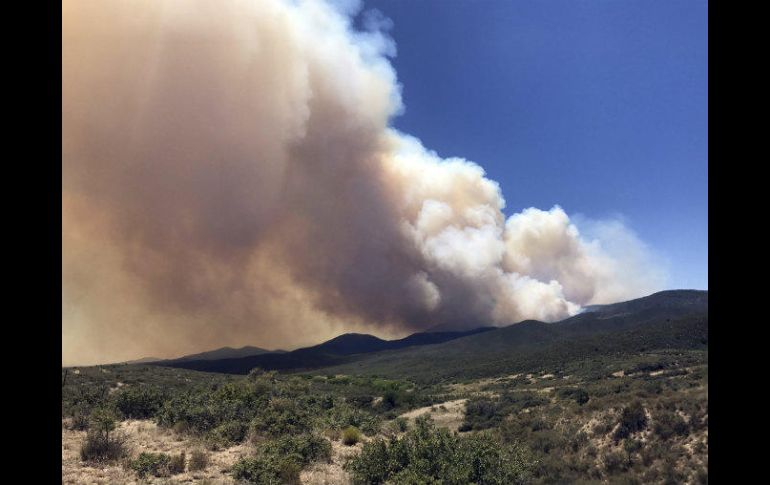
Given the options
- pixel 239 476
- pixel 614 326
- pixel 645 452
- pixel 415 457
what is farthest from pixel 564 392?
pixel 614 326

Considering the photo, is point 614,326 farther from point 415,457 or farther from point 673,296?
point 415,457

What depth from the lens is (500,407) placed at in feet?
105

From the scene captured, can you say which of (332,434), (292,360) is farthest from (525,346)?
(332,434)

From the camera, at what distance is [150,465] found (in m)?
11.4

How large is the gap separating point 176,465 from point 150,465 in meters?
0.68

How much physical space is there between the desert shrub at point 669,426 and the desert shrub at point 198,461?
18872 millimetres

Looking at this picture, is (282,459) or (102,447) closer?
(282,459)

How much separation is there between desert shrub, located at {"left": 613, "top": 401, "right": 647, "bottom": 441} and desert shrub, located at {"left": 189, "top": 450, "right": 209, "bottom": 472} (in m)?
18.1

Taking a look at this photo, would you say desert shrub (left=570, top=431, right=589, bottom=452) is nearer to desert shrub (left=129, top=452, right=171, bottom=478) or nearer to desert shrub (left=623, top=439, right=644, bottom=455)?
desert shrub (left=623, top=439, right=644, bottom=455)

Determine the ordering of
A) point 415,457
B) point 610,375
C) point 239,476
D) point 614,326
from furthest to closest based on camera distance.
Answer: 1. point 614,326
2. point 610,375
3. point 415,457
4. point 239,476

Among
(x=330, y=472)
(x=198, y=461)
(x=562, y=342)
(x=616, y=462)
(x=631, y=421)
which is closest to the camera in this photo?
(x=198, y=461)

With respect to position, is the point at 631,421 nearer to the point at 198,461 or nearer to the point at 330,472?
the point at 330,472
